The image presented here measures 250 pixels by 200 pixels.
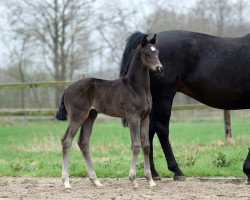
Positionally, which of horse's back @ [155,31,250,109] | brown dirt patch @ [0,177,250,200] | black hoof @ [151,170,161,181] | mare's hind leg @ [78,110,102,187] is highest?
horse's back @ [155,31,250,109]

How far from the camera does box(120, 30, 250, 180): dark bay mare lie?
279 inches

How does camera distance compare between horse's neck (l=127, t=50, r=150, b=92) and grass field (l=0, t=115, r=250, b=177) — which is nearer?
horse's neck (l=127, t=50, r=150, b=92)

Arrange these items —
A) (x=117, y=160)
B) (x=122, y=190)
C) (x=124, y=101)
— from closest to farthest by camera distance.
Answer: (x=122, y=190)
(x=124, y=101)
(x=117, y=160)

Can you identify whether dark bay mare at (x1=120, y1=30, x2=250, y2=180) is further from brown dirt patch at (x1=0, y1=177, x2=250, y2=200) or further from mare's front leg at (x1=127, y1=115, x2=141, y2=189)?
mare's front leg at (x1=127, y1=115, x2=141, y2=189)

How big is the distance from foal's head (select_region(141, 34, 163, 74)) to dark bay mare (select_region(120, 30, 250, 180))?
31.3 inches

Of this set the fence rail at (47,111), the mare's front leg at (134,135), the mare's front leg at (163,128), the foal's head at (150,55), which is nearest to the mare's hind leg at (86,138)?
the mare's front leg at (134,135)

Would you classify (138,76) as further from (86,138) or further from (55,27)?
(55,27)

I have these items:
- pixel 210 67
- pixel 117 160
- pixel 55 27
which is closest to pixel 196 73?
pixel 210 67

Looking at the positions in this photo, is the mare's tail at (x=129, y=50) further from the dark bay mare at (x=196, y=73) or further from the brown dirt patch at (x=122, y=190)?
the brown dirt patch at (x=122, y=190)

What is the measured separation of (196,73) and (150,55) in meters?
1.30

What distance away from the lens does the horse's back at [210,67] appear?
709cm

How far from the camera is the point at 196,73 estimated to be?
7156mm

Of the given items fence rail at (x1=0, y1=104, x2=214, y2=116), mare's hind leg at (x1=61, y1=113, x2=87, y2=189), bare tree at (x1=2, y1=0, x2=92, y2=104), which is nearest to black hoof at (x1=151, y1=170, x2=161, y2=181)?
mare's hind leg at (x1=61, y1=113, x2=87, y2=189)

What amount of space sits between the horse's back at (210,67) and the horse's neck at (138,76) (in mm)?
834
